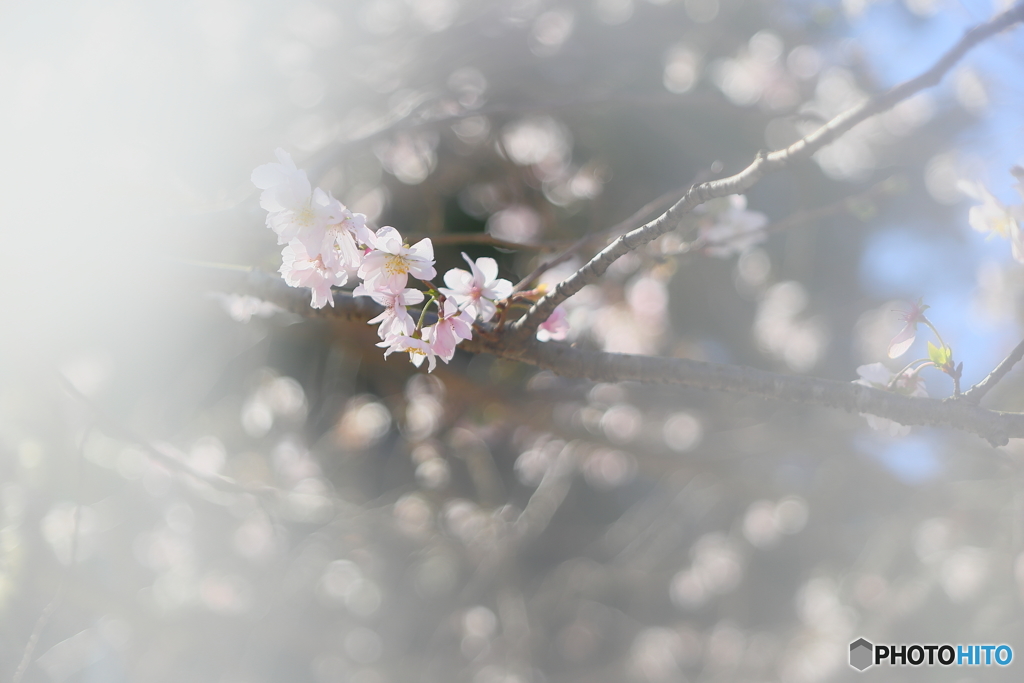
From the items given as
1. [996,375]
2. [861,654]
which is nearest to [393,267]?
[996,375]

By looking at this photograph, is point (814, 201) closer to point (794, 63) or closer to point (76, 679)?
point (794, 63)

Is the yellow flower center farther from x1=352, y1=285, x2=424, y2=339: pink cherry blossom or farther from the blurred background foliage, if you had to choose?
the blurred background foliage

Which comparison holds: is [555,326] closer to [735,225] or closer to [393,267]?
[393,267]

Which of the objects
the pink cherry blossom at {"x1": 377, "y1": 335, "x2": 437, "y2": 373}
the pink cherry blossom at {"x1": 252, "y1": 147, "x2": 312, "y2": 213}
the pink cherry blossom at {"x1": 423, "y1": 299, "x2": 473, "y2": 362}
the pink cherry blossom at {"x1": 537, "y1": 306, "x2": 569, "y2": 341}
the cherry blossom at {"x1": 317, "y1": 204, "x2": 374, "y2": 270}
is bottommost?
the pink cherry blossom at {"x1": 377, "y1": 335, "x2": 437, "y2": 373}

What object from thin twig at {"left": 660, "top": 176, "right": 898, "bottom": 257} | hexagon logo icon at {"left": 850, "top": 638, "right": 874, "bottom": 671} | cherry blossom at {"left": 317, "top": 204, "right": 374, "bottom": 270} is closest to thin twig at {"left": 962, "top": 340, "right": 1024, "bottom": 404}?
thin twig at {"left": 660, "top": 176, "right": 898, "bottom": 257}

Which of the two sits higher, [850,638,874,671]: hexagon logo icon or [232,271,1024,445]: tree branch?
[850,638,874,671]: hexagon logo icon

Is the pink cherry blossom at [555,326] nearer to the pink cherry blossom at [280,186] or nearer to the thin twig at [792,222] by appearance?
the thin twig at [792,222]

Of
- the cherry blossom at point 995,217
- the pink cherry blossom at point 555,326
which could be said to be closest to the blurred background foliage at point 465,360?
the cherry blossom at point 995,217
